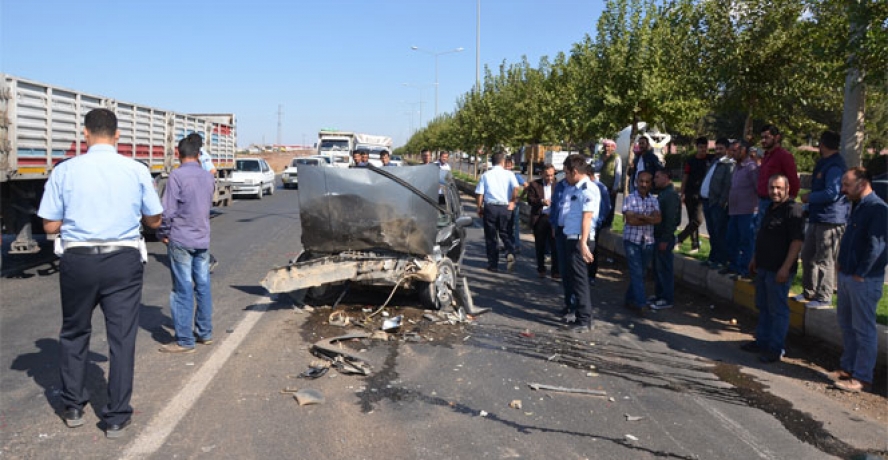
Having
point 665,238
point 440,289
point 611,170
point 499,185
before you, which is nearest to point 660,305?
point 665,238

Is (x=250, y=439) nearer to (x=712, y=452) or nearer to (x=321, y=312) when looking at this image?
(x=712, y=452)

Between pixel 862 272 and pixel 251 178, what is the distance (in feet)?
80.1

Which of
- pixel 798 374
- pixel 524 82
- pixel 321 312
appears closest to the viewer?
pixel 798 374

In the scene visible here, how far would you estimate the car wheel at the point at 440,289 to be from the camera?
299 inches

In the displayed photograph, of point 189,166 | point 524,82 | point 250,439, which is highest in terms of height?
point 524,82

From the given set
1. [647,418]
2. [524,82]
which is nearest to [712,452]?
[647,418]

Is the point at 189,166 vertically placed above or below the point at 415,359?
above

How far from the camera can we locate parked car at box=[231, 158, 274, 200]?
2670 centimetres

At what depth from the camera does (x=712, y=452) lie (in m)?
4.22

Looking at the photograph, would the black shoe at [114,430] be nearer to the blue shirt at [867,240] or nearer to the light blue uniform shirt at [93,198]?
the light blue uniform shirt at [93,198]

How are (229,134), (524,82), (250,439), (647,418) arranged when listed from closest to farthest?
(250,439), (647,418), (229,134), (524,82)

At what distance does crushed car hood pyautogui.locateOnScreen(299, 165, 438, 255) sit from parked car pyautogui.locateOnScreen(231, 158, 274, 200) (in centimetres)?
2020

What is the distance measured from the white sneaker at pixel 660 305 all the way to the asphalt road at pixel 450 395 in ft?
1.23

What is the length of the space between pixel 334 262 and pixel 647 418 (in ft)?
12.2
